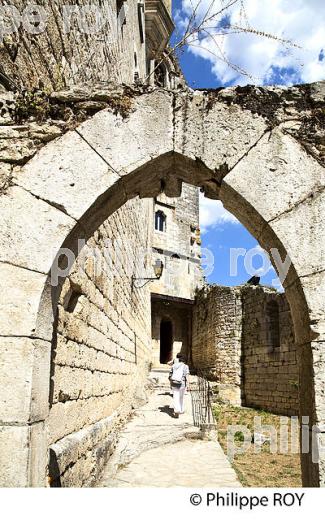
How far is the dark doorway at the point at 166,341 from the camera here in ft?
78.0

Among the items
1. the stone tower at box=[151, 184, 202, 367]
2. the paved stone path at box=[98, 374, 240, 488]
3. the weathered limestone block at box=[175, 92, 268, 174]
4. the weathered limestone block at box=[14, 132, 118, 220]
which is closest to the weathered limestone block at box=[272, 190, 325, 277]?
the weathered limestone block at box=[175, 92, 268, 174]

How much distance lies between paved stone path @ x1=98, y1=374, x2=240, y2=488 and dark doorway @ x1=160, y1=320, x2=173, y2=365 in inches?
620

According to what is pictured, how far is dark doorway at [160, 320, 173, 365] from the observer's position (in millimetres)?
23764

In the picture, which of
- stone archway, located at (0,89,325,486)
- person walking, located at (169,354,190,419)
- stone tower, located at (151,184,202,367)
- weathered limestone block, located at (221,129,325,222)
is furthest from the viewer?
stone tower, located at (151,184,202,367)

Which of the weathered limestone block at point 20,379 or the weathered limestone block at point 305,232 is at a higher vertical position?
the weathered limestone block at point 305,232

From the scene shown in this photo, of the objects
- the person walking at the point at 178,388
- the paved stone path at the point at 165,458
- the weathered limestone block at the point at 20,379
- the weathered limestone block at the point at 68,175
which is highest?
the weathered limestone block at the point at 68,175

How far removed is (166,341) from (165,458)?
1887cm

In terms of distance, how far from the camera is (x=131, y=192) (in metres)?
2.98

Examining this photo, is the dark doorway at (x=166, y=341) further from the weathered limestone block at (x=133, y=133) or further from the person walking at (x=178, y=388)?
the weathered limestone block at (x=133, y=133)

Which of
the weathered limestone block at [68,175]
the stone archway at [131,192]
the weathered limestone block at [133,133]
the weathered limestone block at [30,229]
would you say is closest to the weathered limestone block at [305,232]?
the stone archway at [131,192]

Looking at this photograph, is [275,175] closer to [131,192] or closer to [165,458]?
[131,192]

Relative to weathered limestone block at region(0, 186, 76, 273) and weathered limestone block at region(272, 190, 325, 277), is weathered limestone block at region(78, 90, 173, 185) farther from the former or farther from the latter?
weathered limestone block at region(272, 190, 325, 277)

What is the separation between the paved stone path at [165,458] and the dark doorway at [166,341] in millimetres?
15742

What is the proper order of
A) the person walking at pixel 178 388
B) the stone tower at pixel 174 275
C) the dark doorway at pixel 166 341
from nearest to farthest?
the person walking at pixel 178 388, the stone tower at pixel 174 275, the dark doorway at pixel 166 341
